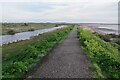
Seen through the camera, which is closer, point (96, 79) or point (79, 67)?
point (96, 79)

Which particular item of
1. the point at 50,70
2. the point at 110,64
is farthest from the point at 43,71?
the point at 110,64

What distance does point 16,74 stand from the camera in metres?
13.4

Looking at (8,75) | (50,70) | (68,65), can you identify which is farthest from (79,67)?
(8,75)

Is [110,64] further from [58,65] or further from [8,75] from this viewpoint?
[8,75]

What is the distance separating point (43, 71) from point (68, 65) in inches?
85.0

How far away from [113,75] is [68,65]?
10.8 feet

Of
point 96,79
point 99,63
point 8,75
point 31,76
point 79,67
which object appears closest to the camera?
point 96,79

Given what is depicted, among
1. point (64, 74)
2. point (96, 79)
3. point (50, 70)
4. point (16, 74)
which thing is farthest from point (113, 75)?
point (16, 74)

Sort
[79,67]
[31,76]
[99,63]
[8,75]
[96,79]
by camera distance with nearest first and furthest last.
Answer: [96,79] < [31,76] < [8,75] < [79,67] < [99,63]

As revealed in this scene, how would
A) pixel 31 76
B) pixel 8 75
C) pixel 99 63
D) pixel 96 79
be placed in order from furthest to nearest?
pixel 99 63 → pixel 8 75 → pixel 31 76 → pixel 96 79

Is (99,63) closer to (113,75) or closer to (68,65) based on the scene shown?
(68,65)

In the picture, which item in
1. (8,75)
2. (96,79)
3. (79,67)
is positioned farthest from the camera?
(79,67)

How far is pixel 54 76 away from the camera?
12453mm

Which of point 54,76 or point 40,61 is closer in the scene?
point 54,76
